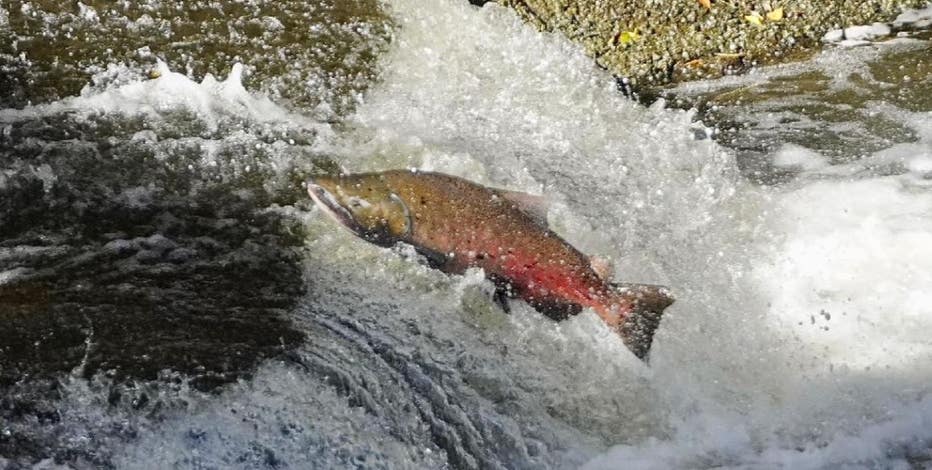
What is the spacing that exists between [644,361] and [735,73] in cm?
238

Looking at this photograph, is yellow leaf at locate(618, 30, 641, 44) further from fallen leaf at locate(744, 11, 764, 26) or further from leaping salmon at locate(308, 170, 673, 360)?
leaping salmon at locate(308, 170, 673, 360)

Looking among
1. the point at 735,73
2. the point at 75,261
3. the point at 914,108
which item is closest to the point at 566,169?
the point at 735,73

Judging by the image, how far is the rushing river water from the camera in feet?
12.0

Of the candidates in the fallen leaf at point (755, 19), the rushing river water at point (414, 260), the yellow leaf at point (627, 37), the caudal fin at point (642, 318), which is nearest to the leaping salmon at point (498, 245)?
the caudal fin at point (642, 318)

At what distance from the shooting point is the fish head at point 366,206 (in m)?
3.92

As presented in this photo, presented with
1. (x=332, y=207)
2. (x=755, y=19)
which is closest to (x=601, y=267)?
(x=332, y=207)

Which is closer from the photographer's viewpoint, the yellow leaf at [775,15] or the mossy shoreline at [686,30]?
the mossy shoreline at [686,30]

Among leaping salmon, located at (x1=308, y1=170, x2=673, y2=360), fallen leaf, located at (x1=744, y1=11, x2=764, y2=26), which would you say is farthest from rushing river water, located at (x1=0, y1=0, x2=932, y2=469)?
fallen leaf, located at (x1=744, y1=11, x2=764, y2=26)

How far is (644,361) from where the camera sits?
400cm

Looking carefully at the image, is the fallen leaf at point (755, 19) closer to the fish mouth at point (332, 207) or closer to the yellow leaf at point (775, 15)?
the yellow leaf at point (775, 15)

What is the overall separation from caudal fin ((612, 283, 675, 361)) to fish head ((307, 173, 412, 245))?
0.99m

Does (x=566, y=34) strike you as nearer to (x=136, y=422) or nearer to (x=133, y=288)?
(x=133, y=288)

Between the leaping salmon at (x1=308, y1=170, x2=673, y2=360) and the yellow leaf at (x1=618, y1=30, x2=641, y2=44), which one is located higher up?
the yellow leaf at (x1=618, y1=30, x2=641, y2=44)

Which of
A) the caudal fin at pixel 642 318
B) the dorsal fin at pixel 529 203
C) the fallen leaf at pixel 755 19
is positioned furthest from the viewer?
the fallen leaf at pixel 755 19
